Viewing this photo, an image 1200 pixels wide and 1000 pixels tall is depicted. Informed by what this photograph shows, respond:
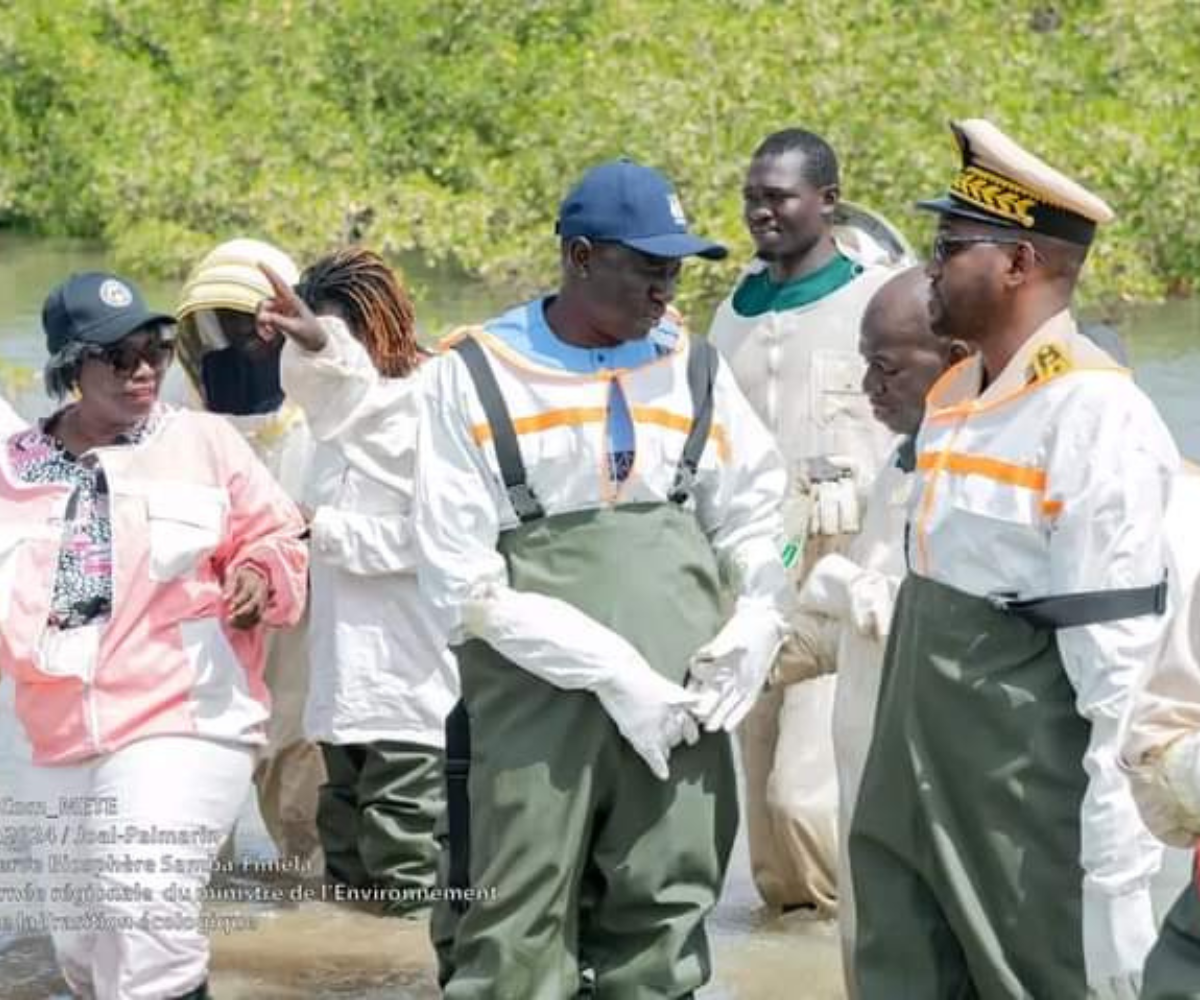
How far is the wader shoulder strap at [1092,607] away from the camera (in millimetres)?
Result: 4551

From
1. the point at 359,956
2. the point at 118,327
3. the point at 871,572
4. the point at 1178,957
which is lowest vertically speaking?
the point at 359,956

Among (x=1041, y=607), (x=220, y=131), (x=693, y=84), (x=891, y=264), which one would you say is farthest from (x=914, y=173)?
(x=1041, y=607)

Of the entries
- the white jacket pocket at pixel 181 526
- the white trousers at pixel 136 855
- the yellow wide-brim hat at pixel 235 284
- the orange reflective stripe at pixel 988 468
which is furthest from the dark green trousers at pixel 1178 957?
the yellow wide-brim hat at pixel 235 284

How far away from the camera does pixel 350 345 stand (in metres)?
7.12

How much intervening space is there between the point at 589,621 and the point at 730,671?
29cm

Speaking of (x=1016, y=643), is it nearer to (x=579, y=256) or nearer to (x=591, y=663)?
(x=591, y=663)

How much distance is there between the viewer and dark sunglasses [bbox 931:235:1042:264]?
4762 mm

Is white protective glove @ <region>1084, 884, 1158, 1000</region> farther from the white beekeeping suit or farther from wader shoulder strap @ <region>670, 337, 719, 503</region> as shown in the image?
the white beekeeping suit

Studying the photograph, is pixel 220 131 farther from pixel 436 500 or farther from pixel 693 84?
pixel 436 500

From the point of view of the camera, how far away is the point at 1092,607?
4.55 m

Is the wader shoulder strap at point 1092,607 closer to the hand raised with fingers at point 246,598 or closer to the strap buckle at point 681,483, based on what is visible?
the strap buckle at point 681,483

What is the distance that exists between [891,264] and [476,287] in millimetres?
12882

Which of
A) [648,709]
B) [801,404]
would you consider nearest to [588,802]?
[648,709]

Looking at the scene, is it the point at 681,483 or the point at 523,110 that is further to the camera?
the point at 523,110
